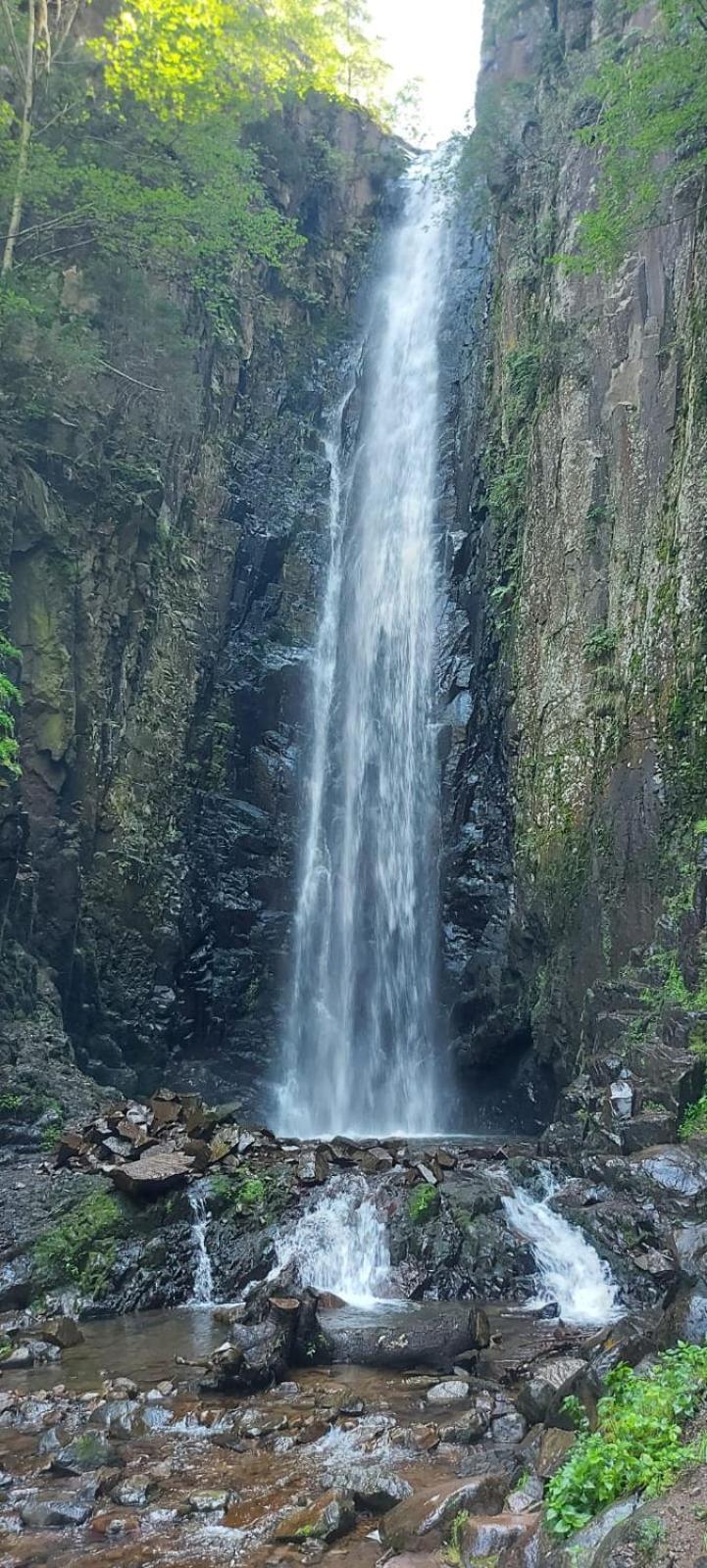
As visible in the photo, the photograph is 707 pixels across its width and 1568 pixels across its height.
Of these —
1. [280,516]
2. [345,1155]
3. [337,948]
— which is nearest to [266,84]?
[280,516]

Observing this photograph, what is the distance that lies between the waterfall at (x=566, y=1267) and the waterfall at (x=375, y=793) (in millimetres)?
5795

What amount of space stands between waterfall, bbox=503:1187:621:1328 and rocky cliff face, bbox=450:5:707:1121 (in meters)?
2.04

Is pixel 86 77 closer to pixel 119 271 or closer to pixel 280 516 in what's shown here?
pixel 119 271

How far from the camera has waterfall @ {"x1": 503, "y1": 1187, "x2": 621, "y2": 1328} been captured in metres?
7.76

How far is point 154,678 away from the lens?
53.5ft

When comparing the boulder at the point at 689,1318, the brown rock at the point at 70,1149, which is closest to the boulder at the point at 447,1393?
the boulder at the point at 689,1318

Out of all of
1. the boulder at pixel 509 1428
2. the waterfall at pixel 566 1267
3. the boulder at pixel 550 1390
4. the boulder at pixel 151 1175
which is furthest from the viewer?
the boulder at pixel 151 1175

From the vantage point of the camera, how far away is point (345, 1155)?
10.0 meters

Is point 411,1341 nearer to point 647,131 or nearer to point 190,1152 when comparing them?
point 190,1152

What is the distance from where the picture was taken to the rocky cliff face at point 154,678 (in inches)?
549

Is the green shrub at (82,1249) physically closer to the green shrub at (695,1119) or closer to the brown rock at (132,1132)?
the brown rock at (132,1132)

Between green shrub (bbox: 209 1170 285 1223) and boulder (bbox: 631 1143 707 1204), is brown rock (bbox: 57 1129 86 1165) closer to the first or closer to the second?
green shrub (bbox: 209 1170 285 1223)

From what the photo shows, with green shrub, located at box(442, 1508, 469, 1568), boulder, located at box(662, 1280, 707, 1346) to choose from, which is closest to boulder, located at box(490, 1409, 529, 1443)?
boulder, located at box(662, 1280, 707, 1346)

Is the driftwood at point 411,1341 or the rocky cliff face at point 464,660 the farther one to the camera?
the rocky cliff face at point 464,660
